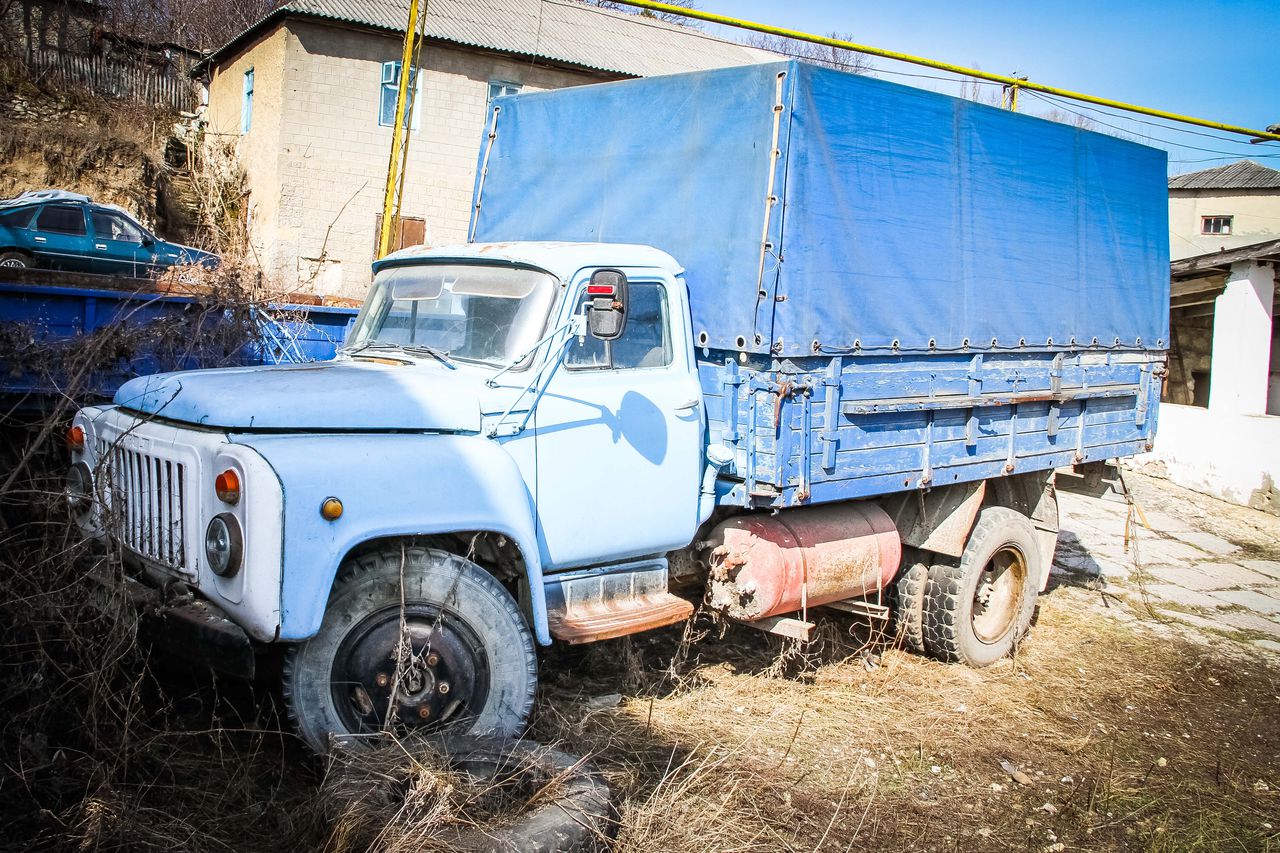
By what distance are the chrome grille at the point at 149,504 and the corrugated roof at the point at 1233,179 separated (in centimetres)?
3675

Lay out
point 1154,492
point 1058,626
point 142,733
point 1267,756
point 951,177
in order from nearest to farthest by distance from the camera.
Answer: point 142,733, point 1267,756, point 951,177, point 1058,626, point 1154,492

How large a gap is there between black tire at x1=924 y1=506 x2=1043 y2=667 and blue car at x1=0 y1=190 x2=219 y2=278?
471 inches

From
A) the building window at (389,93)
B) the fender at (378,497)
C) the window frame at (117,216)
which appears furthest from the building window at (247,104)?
the fender at (378,497)

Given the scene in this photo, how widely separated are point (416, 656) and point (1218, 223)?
39507 mm

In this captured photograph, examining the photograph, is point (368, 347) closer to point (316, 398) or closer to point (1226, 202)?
point (316, 398)

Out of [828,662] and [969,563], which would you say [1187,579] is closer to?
[969,563]

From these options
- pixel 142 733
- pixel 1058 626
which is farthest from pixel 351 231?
pixel 142 733

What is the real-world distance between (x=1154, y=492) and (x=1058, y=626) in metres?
7.00

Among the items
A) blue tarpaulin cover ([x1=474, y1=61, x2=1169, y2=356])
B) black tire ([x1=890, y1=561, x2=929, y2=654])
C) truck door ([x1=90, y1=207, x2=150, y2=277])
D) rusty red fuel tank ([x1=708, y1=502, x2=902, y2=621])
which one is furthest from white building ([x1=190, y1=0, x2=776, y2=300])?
rusty red fuel tank ([x1=708, y1=502, x2=902, y2=621])

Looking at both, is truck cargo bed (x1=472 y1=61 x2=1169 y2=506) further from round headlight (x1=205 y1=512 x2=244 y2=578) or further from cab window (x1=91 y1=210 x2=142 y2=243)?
cab window (x1=91 y1=210 x2=142 y2=243)

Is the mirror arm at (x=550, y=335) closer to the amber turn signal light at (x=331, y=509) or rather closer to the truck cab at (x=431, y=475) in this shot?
the truck cab at (x=431, y=475)

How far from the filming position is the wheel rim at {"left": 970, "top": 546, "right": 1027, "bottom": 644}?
21.9 feet

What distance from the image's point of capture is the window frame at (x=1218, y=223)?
35375 millimetres

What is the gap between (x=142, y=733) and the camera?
3604 mm
